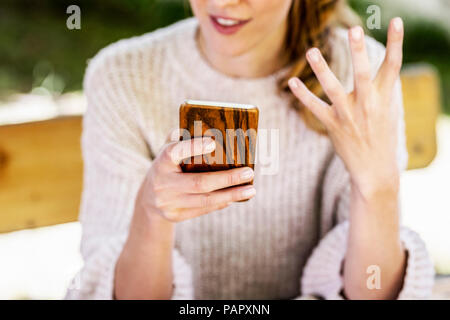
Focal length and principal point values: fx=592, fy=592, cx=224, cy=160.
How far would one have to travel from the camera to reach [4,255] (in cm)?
178

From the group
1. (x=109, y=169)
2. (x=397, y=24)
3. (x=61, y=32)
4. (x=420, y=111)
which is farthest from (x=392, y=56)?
(x=61, y=32)

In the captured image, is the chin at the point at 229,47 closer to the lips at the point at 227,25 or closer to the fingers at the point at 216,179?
the lips at the point at 227,25

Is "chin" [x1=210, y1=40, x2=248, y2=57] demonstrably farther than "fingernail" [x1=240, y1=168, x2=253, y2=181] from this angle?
Yes

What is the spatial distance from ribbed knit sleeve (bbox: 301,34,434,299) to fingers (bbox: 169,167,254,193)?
31cm

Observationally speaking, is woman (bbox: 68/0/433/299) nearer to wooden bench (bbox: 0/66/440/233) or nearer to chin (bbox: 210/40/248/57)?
chin (bbox: 210/40/248/57)

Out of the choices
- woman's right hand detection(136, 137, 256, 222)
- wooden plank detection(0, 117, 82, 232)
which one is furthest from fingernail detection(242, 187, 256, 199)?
wooden plank detection(0, 117, 82, 232)

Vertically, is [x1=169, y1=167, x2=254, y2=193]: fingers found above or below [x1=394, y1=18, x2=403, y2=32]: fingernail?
below

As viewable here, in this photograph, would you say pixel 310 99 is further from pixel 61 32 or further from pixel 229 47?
pixel 61 32

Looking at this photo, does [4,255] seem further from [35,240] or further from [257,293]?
[257,293]

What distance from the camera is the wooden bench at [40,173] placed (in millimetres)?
1152

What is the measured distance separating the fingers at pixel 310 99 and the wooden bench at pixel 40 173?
0.61 m

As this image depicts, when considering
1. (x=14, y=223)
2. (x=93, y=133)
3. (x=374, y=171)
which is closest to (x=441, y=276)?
(x=374, y=171)

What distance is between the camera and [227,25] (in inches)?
33.6

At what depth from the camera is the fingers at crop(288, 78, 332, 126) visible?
2.36 feet
